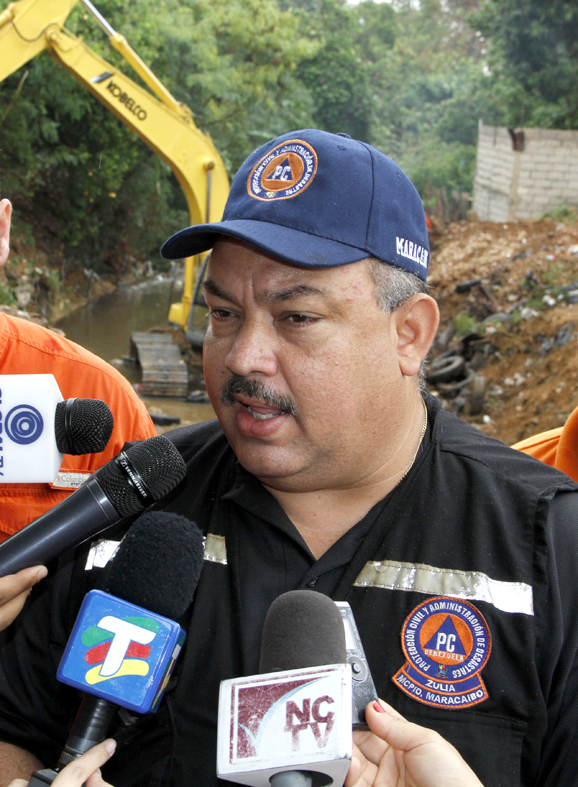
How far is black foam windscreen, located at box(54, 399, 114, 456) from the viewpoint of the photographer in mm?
1691

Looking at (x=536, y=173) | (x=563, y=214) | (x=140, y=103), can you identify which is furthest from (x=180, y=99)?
(x=563, y=214)

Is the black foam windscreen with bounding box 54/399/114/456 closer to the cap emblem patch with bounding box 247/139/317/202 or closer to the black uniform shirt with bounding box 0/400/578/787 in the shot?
the black uniform shirt with bounding box 0/400/578/787

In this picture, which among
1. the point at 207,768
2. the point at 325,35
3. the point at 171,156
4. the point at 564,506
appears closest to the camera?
the point at 207,768

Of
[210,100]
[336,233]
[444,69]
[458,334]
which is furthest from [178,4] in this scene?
[444,69]

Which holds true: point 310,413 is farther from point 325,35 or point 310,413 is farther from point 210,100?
point 325,35

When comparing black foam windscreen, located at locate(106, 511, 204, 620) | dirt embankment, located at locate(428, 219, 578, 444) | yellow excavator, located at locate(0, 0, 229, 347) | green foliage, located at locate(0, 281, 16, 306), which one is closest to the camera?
black foam windscreen, located at locate(106, 511, 204, 620)

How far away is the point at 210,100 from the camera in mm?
19141

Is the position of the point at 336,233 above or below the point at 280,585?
above

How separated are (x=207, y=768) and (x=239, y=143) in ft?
66.0

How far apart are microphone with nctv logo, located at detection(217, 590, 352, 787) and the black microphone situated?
0.50 meters

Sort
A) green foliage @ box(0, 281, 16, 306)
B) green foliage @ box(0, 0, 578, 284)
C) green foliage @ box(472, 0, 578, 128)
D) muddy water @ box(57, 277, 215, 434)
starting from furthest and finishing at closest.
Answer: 1. green foliage @ box(472, 0, 578, 128)
2. green foliage @ box(0, 0, 578, 284)
3. green foliage @ box(0, 281, 16, 306)
4. muddy water @ box(57, 277, 215, 434)

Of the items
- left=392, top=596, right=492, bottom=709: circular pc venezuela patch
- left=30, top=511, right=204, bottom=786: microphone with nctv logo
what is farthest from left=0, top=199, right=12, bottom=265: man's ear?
left=392, top=596, right=492, bottom=709: circular pc venezuela patch

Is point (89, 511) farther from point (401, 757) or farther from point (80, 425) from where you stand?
point (401, 757)

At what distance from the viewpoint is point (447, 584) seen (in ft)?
5.16
